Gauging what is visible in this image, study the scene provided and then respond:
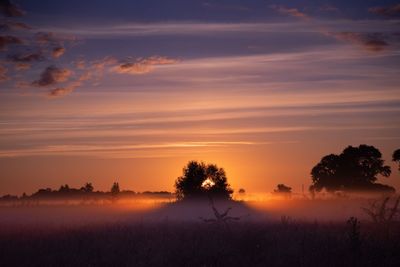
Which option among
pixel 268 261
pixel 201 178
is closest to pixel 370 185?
pixel 201 178

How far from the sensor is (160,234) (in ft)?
72.4

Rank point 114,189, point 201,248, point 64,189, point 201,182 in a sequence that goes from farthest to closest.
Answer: point 64,189
point 114,189
point 201,182
point 201,248

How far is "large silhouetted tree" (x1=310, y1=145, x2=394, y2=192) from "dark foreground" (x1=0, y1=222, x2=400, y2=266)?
49.8m

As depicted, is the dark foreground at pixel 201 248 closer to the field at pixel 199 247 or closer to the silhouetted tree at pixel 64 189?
the field at pixel 199 247

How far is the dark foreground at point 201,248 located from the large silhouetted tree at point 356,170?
1959 inches

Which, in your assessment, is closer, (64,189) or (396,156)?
(396,156)

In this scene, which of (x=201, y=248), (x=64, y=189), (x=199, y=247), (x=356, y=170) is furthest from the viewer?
(x=64, y=189)

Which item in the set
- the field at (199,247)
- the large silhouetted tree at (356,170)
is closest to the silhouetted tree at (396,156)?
the large silhouetted tree at (356,170)

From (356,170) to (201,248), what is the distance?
56603 millimetres

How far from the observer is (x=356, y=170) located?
7156 centimetres

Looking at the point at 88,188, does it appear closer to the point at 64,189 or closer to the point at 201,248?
the point at 64,189

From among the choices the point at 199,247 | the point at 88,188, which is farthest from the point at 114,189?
the point at 199,247

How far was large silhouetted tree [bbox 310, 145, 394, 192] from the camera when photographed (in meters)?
70.7

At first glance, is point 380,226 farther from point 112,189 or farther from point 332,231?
point 112,189
